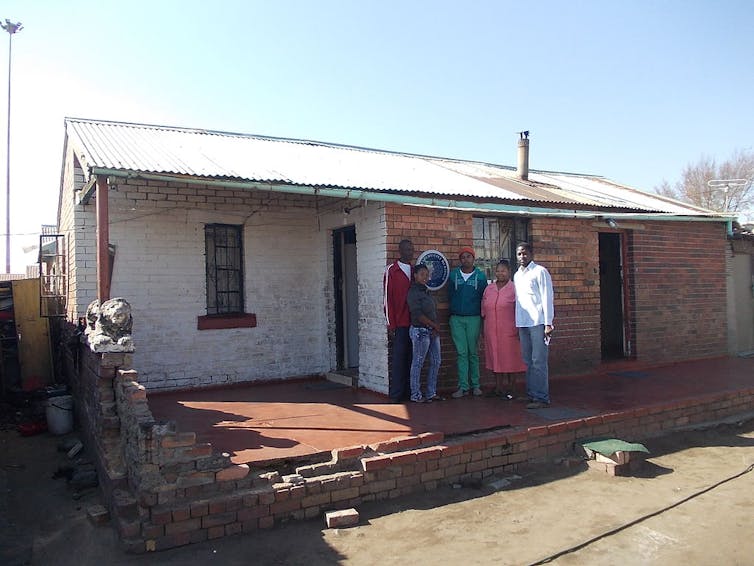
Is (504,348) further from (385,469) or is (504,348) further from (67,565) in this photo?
(67,565)

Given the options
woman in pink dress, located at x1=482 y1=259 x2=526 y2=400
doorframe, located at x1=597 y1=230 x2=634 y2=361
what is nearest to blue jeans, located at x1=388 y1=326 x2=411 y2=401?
woman in pink dress, located at x1=482 y1=259 x2=526 y2=400

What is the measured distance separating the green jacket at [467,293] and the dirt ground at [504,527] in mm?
2135

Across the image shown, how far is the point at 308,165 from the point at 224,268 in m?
1.82

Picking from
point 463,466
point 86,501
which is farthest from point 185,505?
point 463,466

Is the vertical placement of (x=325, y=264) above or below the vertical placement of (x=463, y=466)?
above

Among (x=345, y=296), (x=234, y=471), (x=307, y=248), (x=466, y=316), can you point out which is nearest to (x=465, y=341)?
(x=466, y=316)

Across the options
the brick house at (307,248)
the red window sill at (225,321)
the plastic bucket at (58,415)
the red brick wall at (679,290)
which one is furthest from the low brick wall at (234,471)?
the red brick wall at (679,290)

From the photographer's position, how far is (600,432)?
6277 mm

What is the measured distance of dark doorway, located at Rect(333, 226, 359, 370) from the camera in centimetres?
856

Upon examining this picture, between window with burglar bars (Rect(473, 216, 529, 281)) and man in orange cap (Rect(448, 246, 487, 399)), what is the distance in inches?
33.7

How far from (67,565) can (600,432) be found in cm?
497

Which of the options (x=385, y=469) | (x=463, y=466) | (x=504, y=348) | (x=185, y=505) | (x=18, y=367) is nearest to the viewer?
(x=185, y=505)

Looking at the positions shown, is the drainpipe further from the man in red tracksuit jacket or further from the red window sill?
the man in red tracksuit jacket

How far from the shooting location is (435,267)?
7461mm
